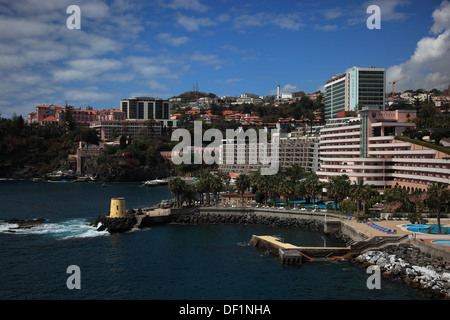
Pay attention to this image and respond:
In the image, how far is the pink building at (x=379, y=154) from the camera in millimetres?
81875

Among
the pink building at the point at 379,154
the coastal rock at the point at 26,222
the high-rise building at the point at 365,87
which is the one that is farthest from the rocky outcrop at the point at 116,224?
the high-rise building at the point at 365,87

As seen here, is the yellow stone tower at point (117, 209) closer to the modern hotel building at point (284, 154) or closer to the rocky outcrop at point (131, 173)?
the modern hotel building at point (284, 154)

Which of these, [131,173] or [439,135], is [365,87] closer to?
[439,135]

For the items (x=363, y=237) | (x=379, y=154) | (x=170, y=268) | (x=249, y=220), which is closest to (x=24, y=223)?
(x=249, y=220)

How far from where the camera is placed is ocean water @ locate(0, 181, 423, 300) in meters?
40.5

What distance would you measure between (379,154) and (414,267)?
5395cm

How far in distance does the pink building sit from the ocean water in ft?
99.4

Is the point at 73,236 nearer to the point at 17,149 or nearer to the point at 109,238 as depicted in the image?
the point at 109,238

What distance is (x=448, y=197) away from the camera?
55625mm

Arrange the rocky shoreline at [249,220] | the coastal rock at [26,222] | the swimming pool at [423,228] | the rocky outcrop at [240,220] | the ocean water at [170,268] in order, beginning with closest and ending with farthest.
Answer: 1. the ocean water at [170,268]
2. the swimming pool at [423,228]
3. the rocky shoreline at [249,220]
4. the rocky outcrop at [240,220]
5. the coastal rock at [26,222]

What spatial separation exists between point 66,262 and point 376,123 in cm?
7254

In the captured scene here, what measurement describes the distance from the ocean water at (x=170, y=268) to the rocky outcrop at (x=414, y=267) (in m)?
1.44
